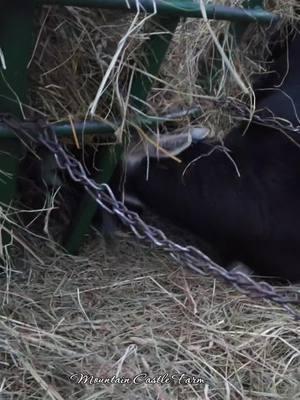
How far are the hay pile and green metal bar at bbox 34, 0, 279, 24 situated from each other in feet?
0.41

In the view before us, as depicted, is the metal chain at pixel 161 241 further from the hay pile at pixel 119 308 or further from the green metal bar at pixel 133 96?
the green metal bar at pixel 133 96

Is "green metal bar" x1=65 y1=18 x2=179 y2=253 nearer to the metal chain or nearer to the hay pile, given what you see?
the hay pile

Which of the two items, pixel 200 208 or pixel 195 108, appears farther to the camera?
pixel 200 208

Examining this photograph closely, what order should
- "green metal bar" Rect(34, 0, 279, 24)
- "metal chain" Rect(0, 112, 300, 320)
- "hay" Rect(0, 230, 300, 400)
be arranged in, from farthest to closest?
"hay" Rect(0, 230, 300, 400) < "green metal bar" Rect(34, 0, 279, 24) < "metal chain" Rect(0, 112, 300, 320)

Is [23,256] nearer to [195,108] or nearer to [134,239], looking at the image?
[134,239]

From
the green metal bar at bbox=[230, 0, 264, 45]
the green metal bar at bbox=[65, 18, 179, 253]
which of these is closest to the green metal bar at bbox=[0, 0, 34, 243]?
the green metal bar at bbox=[65, 18, 179, 253]

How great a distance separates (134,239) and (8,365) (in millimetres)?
878

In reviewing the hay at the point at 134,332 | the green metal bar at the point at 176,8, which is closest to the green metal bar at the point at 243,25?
the green metal bar at the point at 176,8

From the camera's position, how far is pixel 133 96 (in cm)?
226

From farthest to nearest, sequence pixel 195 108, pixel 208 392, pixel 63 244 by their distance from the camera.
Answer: pixel 63 244 → pixel 195 108 → pixel 208 392

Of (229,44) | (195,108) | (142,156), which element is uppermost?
(229,44)

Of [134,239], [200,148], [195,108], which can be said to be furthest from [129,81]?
[134,239]

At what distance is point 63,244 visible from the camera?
2.72 meters

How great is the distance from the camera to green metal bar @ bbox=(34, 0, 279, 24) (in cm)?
189
